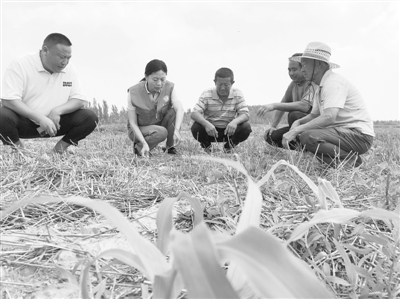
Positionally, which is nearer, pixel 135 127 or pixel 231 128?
pixel 135 127

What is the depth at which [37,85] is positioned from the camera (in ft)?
10.9

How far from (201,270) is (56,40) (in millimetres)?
3268

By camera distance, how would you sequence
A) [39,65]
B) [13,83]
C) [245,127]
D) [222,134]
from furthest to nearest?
[222,134], [245,127], [39,65], [13,83]

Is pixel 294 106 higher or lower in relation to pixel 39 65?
lower

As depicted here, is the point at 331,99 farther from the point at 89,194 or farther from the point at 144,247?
the point at 144,247

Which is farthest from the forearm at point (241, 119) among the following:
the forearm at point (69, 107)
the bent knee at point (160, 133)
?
the forearm at point (69, 107)

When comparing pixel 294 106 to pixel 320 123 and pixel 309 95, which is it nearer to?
pixel 309 95

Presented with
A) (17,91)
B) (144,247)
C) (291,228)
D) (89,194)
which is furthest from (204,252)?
(17,91)

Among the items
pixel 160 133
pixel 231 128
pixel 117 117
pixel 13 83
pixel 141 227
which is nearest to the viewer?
pixel 141 227

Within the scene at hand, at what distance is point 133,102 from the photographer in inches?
141

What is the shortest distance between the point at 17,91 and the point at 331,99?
8.71 feet

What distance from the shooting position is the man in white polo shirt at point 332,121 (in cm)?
264

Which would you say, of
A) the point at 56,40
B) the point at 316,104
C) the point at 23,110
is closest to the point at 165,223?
the point at 316,104

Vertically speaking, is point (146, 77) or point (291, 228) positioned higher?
point (146, 77)
